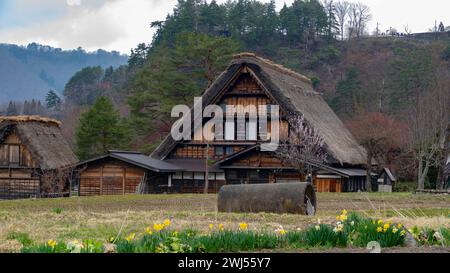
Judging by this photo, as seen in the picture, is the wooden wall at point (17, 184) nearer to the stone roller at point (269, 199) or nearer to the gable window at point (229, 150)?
the gable window at point (229, 150)

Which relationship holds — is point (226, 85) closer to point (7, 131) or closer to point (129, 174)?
point (129, 174)

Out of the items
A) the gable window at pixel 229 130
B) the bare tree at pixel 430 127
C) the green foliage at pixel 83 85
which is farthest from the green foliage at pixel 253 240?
the green foliage at pixel 83 85

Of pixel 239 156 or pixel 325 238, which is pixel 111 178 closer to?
pixel 239 156

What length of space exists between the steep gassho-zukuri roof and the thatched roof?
6.34 metres

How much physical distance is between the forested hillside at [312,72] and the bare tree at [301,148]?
4.03m

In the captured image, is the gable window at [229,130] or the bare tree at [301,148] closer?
the bare tree at [301,148]

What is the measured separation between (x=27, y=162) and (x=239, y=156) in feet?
41.4

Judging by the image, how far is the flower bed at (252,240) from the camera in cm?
Answer: 736

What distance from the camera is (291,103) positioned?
124 ft

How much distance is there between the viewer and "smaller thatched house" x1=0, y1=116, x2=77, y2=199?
132 feet

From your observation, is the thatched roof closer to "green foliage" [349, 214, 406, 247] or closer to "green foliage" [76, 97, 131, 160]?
"green foliage" [76, 97, 131, 160]

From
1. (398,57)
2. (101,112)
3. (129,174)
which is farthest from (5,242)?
(398,57)

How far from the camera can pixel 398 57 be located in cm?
8231
